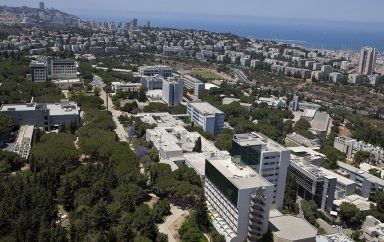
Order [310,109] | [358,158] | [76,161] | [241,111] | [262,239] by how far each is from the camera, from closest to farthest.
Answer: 1. [262,239]
2. [76,161]
3. [358,158]
4. [241,111]
5. [310,109]

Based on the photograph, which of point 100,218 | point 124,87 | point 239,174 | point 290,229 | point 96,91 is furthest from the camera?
point 124,87

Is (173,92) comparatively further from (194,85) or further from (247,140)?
(247,140)

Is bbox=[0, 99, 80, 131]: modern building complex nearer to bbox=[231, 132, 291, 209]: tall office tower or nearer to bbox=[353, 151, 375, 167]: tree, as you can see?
bbox=[231, 132, 291, 209]: tall office tower

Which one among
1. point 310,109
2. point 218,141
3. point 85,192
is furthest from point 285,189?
point 310,109

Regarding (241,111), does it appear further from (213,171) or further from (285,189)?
(213,171)

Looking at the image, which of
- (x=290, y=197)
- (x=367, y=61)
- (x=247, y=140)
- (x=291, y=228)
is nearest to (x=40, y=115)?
(x=247, y=140)

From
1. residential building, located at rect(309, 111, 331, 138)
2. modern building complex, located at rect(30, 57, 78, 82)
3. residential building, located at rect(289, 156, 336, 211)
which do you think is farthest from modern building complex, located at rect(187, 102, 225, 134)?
modern building complex, located at rect(30, 57, 78, 82)
